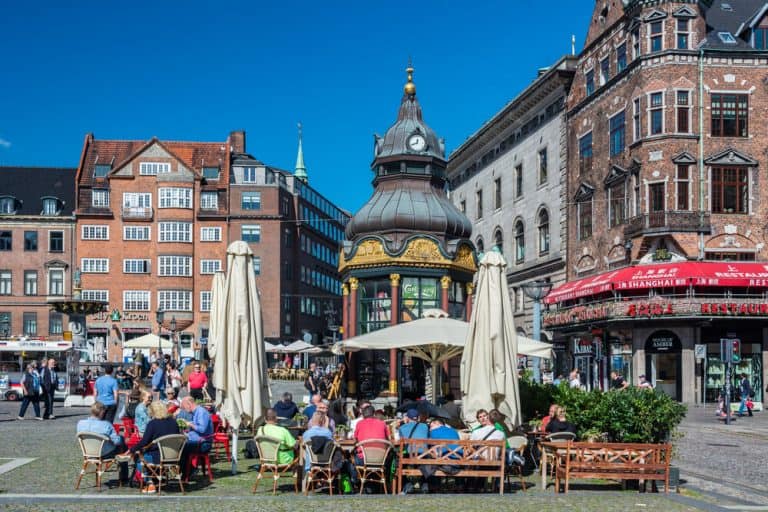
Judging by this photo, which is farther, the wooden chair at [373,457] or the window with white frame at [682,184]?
the window with white frame at [682,184]

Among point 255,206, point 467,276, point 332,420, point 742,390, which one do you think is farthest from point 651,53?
point 255,206

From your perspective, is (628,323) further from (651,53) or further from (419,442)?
(419,442)

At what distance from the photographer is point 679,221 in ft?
139

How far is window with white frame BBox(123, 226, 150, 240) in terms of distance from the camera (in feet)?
255

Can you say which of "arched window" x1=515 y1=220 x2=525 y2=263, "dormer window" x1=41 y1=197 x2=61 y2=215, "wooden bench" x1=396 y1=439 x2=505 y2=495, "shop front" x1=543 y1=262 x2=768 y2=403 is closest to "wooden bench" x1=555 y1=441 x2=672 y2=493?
"wooden bench" x1=396 y1=439 x2=505 y2=495

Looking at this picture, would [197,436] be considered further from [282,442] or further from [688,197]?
[688,197]

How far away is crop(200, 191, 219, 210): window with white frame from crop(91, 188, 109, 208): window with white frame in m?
7.33

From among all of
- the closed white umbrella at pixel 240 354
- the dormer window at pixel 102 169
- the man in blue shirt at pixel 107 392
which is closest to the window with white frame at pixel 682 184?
the man in blue shirt at pixel 107 392

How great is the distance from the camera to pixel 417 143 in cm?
3034

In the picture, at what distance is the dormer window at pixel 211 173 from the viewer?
80.3 meters

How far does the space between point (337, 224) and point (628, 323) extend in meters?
63.5

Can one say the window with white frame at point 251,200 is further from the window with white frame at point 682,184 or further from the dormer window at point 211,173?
the window with white frame at point 682,184

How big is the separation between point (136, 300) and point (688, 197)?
47.4 m

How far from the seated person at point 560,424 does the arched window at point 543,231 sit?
41.4 m
